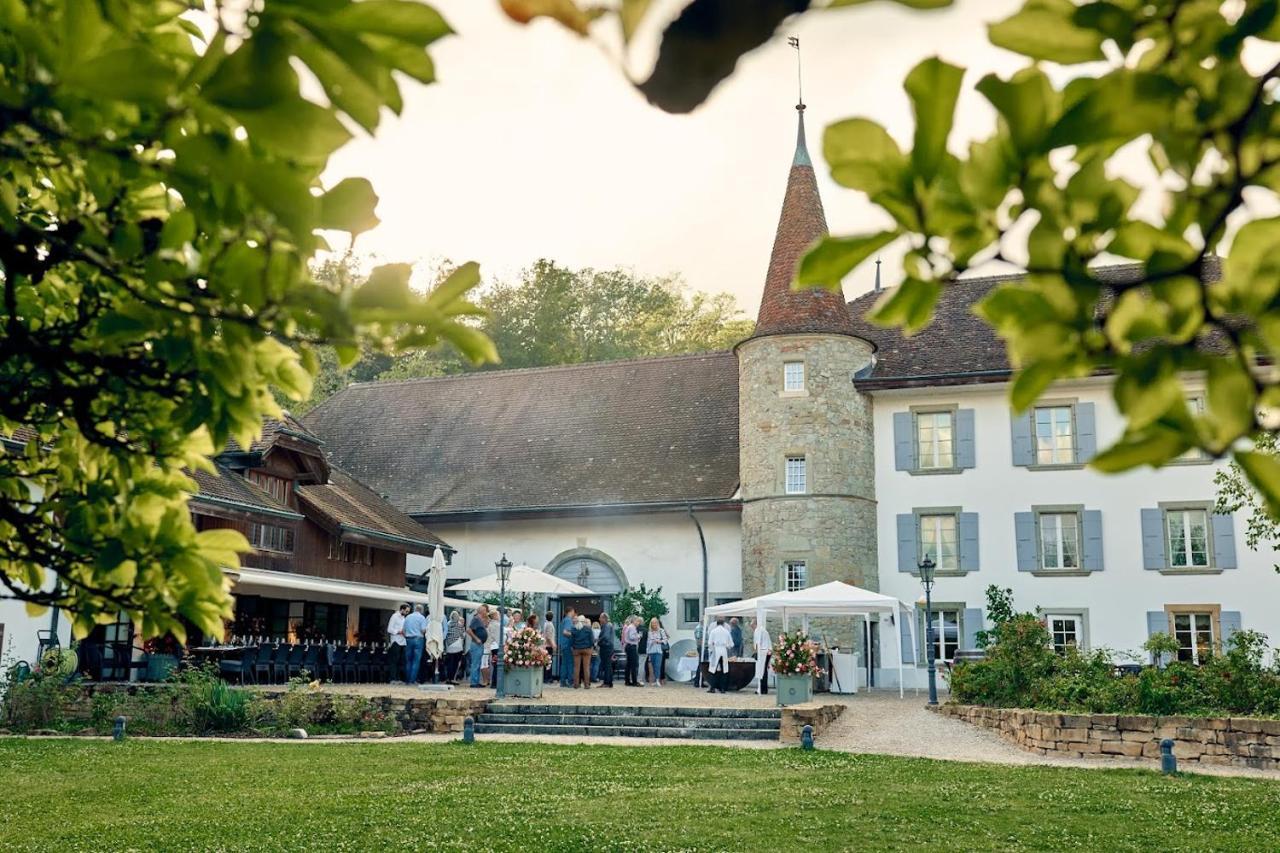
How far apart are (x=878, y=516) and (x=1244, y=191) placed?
26304mm

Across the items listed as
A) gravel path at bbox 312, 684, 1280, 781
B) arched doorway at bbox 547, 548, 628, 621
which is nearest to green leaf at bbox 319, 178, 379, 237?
gravel path at bbox 312, 684, 1280, 781

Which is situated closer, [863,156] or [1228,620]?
[863,156]

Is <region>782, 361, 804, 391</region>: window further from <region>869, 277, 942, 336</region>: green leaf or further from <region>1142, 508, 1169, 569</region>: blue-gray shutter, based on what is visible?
<region>869, 277, 942, 336</region>: green leaf

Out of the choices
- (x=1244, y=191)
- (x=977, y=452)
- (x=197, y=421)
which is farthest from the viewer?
(x=977, y=452)

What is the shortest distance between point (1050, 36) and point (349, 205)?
0.95 m

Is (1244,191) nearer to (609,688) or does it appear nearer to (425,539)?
(609,688)

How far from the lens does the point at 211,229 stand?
1709 mm

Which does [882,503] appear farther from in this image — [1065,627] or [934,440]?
[1065,627]

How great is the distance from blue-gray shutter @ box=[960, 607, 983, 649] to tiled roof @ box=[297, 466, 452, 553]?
1224 centimetres

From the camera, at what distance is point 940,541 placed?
87.2 feet

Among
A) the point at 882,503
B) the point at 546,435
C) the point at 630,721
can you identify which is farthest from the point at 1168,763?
the point at 546,435

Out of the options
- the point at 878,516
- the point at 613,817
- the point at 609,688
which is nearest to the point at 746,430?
the point at 878,516

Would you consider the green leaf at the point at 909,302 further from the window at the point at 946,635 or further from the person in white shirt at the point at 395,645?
the window at the point at 946,635

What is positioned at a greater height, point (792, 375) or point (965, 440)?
point (792, 375)
